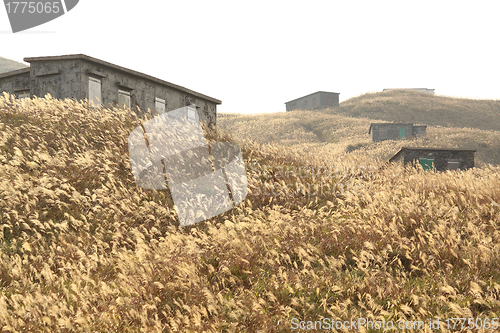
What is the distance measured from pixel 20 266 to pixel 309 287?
445 cm

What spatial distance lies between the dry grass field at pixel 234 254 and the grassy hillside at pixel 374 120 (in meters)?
33.3

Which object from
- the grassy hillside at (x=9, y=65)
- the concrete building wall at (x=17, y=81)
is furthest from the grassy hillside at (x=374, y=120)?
the grassy hillside at (x=9, y=65)

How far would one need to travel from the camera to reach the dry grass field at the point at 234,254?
431 cm

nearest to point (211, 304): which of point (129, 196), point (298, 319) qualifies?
point (298, 319)

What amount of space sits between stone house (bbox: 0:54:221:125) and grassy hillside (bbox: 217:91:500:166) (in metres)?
21.3

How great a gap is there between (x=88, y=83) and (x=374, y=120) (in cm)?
5721

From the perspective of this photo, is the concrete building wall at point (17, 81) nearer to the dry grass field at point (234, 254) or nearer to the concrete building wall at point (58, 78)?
the concrete building wall at point (58, 78)

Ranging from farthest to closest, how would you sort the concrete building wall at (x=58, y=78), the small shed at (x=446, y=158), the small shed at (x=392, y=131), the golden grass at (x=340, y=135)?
1. the small shed at (x=392, y=131)
2. the golden grass at (x=340, y=135)
3. the small shed at (x=446, y=158)
4. the concrete building wall at (x=58, y=78)

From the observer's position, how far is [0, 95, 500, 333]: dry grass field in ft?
14.1

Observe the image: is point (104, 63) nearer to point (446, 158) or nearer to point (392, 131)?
point (446, 158)

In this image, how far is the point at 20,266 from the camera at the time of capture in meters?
5.41

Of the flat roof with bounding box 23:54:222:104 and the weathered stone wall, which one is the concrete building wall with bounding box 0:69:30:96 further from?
the weathered stone wall

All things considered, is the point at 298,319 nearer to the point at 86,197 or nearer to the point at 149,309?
the point at 149,309

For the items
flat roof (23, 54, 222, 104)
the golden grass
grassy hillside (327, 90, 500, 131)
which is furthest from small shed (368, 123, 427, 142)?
flat roof (23, 54, 222, 104)
